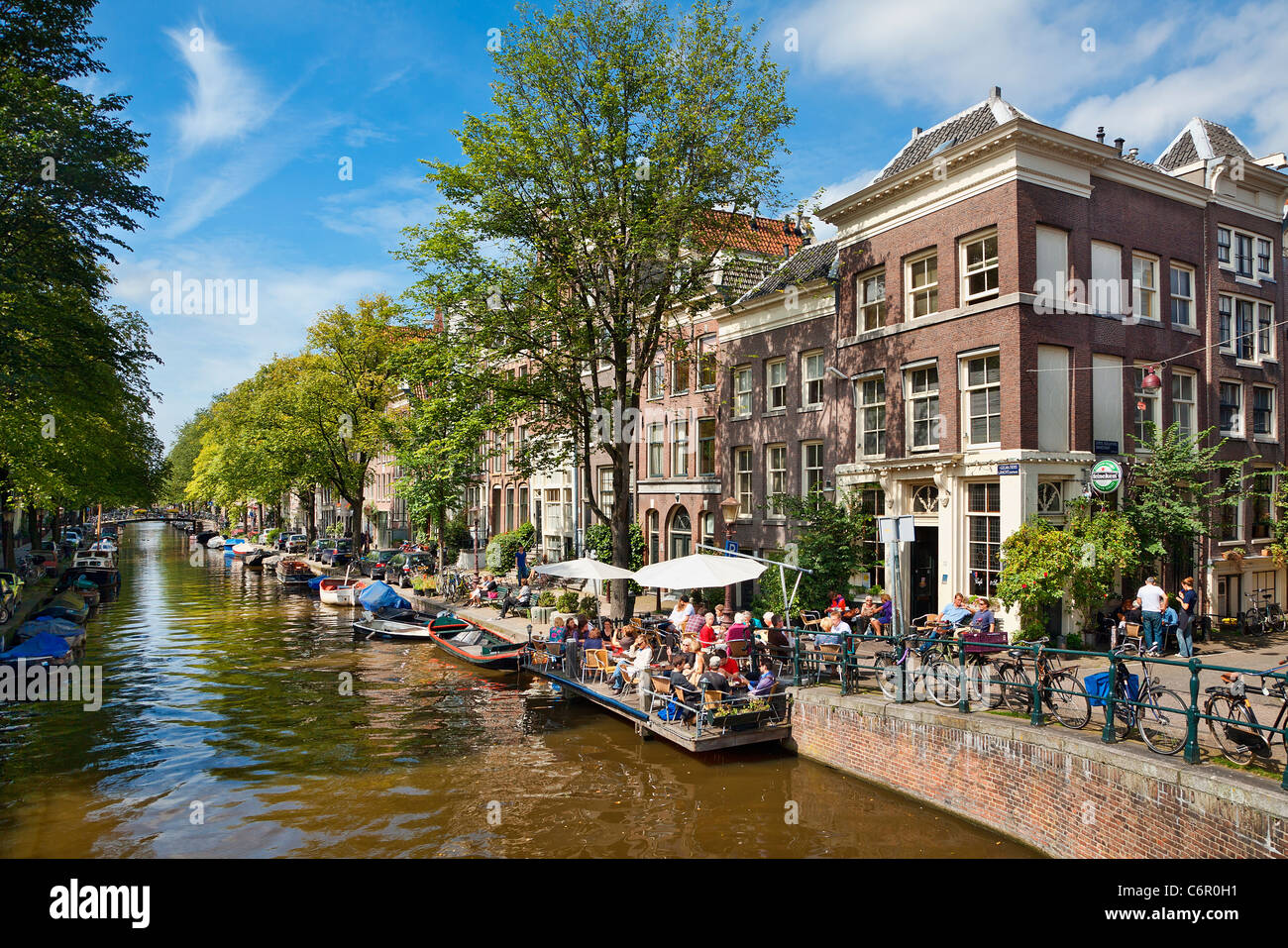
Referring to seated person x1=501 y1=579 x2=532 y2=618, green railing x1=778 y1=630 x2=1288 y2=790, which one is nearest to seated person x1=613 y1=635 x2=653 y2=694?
green railing x1=778 y1=630 x2=1288 y2=790

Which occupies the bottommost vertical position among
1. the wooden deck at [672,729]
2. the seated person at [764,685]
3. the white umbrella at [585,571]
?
the wooden deck at [672,729]

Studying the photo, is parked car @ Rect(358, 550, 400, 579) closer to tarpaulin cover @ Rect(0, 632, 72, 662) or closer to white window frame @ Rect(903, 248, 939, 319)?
tarpaulin cover @ Rect(0, 632, 72, 662)

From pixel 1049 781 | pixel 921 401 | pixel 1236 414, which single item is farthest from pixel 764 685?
pixel 1236 414

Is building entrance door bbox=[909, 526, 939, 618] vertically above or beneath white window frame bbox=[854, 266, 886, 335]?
beneath

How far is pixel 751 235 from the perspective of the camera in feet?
89.5

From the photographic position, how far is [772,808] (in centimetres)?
1259

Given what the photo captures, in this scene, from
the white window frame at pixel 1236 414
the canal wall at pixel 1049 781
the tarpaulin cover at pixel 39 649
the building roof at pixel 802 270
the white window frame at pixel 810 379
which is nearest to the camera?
the canal wall at pixel 1049 781

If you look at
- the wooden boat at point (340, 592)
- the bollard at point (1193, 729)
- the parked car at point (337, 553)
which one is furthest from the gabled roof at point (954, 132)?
the parked car at point (337, 553)

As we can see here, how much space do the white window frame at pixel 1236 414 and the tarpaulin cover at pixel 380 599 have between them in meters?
29.7

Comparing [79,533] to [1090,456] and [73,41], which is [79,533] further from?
[1090,456]

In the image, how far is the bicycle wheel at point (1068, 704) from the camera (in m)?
11.2

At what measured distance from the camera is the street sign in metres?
18.6

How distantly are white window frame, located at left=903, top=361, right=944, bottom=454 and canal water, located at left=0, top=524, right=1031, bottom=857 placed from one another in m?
10.4

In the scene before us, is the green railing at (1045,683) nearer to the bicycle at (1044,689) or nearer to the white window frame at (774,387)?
the bicycle at (1044,689)
